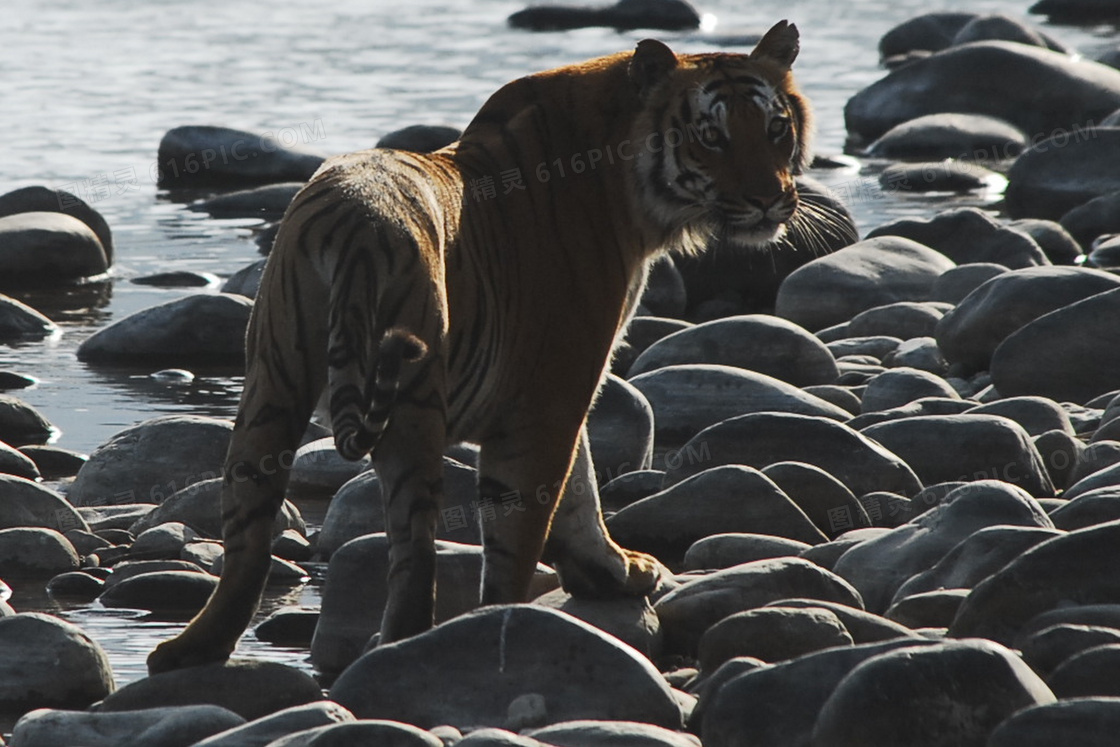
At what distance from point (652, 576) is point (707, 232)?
3.74 feet

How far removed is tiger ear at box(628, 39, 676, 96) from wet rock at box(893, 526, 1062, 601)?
1719 millimetres

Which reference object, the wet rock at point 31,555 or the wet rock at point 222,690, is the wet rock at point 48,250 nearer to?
the wet rock at point 31,555

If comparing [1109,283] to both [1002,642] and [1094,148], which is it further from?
[1094,148]

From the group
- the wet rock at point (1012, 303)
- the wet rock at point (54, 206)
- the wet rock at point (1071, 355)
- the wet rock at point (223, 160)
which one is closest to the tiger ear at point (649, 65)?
the wet rock at point (1071, 355)

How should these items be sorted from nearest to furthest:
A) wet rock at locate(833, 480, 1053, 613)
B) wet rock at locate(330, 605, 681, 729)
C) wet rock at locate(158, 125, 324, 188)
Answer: wet rock at locate(330, 605, 681, 729) < wet rock at locate(833, 480, 1053, 613) < wet rock at locate(158, 125, 324, 188)

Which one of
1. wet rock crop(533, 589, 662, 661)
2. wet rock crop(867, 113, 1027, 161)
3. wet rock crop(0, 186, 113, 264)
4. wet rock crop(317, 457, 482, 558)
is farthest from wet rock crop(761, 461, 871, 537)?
wet rock crop(867, 113, 1027, 161)

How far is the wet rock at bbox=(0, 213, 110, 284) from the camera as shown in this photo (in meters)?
13.8

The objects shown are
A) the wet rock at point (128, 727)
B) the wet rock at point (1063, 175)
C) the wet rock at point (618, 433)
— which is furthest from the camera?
the wet rock at point (1063, 175)

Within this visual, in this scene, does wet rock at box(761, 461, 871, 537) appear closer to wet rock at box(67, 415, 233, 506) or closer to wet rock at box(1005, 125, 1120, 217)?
wet rock at box(67, 415, 233, 506)

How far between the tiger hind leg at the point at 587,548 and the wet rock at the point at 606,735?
1.71 metres

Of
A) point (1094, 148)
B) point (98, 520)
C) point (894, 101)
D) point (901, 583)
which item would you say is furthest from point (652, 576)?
point (894, 101)

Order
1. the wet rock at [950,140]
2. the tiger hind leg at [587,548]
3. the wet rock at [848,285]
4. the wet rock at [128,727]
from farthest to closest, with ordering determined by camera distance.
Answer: the wet rock at [950,140], the wet rock at [848,285], the tiger hind leg at [587,548], the wet rock at [128,727]

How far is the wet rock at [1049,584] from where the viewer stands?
5305 millimetres

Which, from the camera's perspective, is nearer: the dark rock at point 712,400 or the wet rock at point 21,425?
the dark rock at point 712,400
